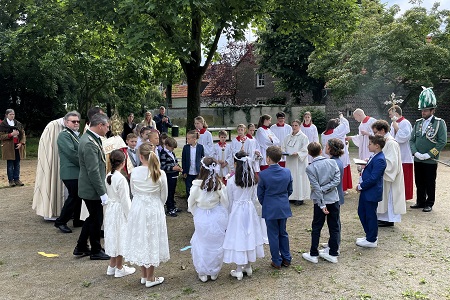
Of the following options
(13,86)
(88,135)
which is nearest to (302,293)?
(88,135)

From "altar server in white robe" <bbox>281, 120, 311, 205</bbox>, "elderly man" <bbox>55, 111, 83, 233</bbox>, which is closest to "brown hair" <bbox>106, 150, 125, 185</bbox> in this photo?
"elderly man" <bbox>55, 111, 83, 233</bbox>

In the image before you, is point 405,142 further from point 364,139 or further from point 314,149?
point 314,149

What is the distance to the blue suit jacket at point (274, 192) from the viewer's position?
5.35 m

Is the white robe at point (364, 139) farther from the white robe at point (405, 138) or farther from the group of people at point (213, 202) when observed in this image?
the group of people at point (213, 202)

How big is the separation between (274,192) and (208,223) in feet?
3.02

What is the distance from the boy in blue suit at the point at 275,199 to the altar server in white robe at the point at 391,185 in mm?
2454

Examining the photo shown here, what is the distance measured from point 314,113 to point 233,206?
2674cm

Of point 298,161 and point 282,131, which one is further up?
point 282,131

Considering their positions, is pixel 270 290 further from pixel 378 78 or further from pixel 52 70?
pixel 52 70

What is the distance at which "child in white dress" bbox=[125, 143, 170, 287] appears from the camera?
4.97 m

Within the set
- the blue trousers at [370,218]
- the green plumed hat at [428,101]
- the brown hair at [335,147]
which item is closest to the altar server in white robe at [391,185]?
the blue trousers at [370,218]

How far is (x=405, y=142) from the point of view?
9.02 meters

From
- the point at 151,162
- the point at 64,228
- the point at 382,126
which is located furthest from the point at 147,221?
the point at 382,126

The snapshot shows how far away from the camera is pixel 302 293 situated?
15.7 ft
